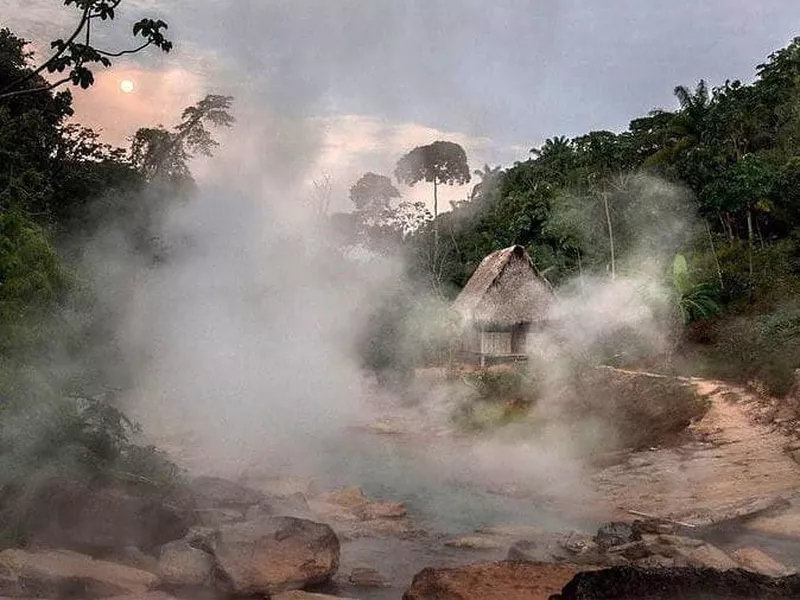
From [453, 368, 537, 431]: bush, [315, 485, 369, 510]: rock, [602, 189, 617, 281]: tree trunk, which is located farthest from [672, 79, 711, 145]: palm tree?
[315, 485, 369, 510]: rock

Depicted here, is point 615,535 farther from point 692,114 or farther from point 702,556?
point 692,114

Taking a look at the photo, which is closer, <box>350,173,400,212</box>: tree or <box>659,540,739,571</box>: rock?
<box>659,540,739,571</box>: rock

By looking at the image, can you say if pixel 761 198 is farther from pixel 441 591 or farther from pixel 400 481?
pixel 441 591

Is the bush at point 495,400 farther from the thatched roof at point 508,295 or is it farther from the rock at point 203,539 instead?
the rock at point 203,539

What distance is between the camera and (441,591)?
5629 mm

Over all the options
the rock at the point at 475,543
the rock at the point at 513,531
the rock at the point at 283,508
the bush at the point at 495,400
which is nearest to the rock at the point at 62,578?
the rock at the point at 283,508

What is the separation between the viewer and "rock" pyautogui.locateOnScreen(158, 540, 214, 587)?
5.84 meters

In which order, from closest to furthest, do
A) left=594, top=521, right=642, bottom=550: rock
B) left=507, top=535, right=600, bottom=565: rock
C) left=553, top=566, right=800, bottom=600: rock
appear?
left=553, top=566, right=800, bottom=600: rock < left=507, top=535, right=600, bottom=565: rock < left=594, top=521, right=642, bottom=550: rock

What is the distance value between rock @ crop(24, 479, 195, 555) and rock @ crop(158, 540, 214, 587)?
65 centimetres

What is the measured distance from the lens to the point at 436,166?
36.4 metres

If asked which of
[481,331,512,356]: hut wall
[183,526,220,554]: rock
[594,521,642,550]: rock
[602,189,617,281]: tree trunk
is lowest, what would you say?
[594,521,642,550]: rock

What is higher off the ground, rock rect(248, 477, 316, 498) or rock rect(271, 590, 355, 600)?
rock rect(248, 477, 316, 498)

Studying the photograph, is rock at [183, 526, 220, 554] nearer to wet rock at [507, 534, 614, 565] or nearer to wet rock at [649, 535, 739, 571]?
wet rock at [507, 534, 614, 565]

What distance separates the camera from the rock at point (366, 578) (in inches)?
255
